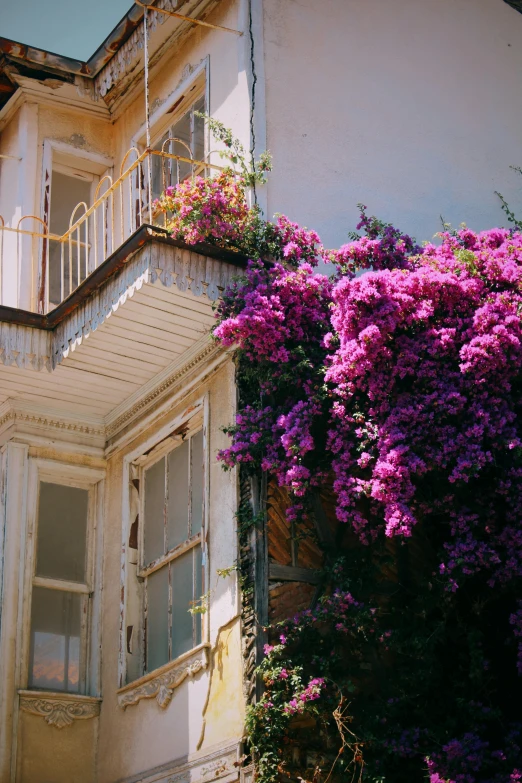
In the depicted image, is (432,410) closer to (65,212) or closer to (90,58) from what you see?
(65,212)

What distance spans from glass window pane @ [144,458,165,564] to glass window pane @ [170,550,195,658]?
0.30 meters

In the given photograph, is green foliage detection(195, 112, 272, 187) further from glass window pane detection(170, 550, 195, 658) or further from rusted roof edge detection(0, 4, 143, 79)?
glass window pane detection(170, 550, 195, 658)

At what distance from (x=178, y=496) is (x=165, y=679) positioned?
58.5 inches

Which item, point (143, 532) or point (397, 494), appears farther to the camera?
point (143, 532)

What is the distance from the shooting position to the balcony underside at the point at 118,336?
27.5ft

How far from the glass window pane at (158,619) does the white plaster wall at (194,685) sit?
0.88 feet

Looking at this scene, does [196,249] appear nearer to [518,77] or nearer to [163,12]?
[163,12]

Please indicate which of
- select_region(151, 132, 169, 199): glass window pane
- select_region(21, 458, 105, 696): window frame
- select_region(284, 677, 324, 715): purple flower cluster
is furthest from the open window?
select_region(284, 677, 324, 715): purple flower cluster

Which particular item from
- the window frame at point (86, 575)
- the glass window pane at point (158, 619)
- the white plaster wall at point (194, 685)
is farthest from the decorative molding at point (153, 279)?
the glass window pane at point (158, 619)

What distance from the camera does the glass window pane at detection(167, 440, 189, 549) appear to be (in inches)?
364

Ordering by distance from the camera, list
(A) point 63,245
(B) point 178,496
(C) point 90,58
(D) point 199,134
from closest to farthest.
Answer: (B) point 178,496 → (D) point 199,134 → (A) point 63,245 → (C) point 90,58

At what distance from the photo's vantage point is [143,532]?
966cm

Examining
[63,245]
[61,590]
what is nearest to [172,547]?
[61,590]

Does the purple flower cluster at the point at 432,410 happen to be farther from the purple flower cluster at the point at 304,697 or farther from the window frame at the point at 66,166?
the window frame at the point at 66,166
